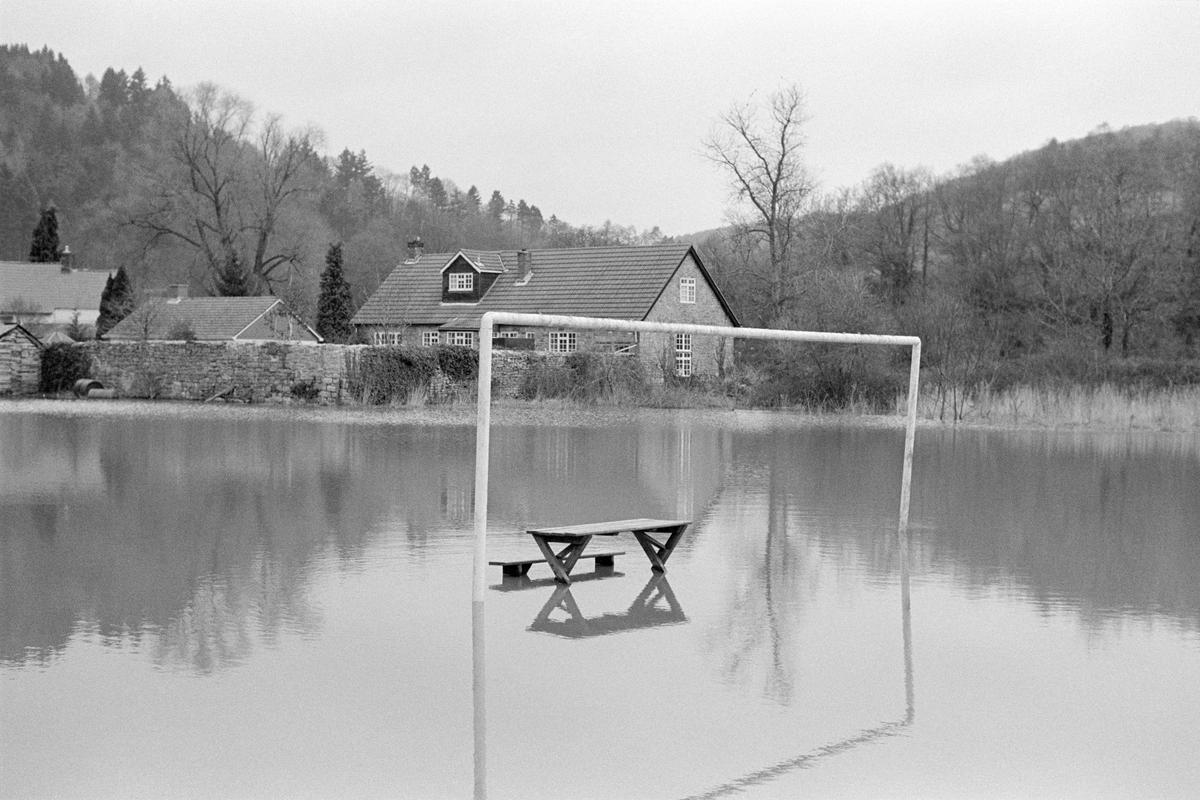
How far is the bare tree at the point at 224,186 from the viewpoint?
77000mm

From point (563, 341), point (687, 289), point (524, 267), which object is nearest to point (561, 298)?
point (563, 341)

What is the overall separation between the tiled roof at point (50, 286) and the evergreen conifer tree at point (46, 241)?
24.2 ft

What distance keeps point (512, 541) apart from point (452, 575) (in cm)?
227

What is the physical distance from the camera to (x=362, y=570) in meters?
12.9

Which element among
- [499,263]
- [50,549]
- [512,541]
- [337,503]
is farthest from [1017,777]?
[499,263]

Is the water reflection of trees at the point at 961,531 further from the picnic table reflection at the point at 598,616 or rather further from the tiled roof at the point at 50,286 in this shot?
the tiled roof at the point at 50,286

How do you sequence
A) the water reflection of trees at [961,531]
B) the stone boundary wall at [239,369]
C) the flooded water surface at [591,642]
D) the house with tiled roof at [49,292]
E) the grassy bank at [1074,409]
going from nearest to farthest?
the flooded water surface at [591,642]
the water reflection of trees at [961,531]
the grassy bank at [1074,409]
the stone boundary wall at [239,369]
the house with tiled roof at [49,292]

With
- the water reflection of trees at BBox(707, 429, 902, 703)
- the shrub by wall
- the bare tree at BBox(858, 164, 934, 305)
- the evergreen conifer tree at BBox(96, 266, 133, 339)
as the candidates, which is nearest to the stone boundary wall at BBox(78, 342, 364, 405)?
the shrub by wall

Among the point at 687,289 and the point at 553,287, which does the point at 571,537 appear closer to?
→ the point at 687,289

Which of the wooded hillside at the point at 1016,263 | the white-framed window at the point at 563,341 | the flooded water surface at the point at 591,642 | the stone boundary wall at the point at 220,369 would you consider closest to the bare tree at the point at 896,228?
the wooded hillside at the point at 1016,263

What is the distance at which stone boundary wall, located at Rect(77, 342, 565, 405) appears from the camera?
41156 mm

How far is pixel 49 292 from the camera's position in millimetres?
89875

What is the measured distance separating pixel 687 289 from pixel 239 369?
1998 cm

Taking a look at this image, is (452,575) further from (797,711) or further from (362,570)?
(797,711)
